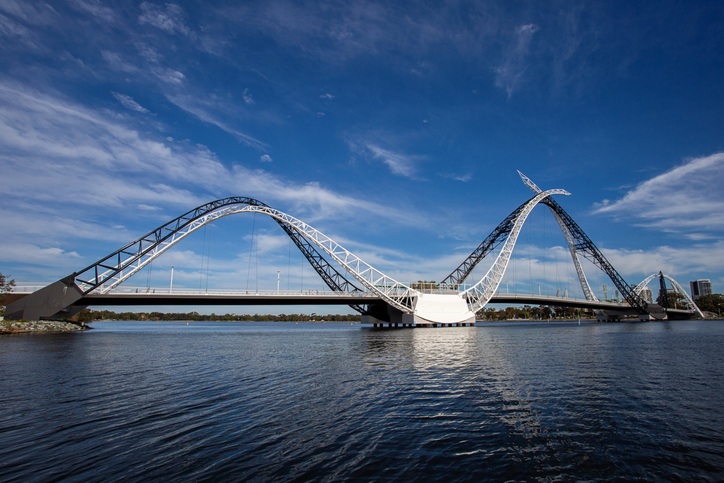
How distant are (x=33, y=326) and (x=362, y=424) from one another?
2488 inches

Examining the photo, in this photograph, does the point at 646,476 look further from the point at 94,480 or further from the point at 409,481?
the point at 94,480

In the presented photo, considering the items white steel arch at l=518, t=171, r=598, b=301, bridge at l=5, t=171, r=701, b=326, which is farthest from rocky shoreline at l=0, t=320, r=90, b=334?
white steel arch at l=518, t=171, r=598, b=301

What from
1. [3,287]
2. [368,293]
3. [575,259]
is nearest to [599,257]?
[575,259]

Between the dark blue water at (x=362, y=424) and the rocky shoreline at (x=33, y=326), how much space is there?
137ft

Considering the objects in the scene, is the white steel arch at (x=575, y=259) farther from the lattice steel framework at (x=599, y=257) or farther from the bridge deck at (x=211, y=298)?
the bridge deck at (x=211, y=298)

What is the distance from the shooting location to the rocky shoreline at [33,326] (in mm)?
48594

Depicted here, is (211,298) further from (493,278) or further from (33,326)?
(493,278)

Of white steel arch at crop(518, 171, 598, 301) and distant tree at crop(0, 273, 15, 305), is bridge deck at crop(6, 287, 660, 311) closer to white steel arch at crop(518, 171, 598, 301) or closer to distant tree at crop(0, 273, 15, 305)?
distant tree at crop(0, 273, 15, 305)

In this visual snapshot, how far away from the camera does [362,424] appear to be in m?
9.92

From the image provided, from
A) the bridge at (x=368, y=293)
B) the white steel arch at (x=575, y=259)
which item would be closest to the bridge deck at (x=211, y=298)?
the bridge at (x=368, y=293)

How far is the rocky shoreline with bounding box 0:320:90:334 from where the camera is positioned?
48594 millimetres

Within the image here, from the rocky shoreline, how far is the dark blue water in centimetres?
4190

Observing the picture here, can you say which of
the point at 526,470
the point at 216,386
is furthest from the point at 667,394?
the point at 216,386

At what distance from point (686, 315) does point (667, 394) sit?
166 m
